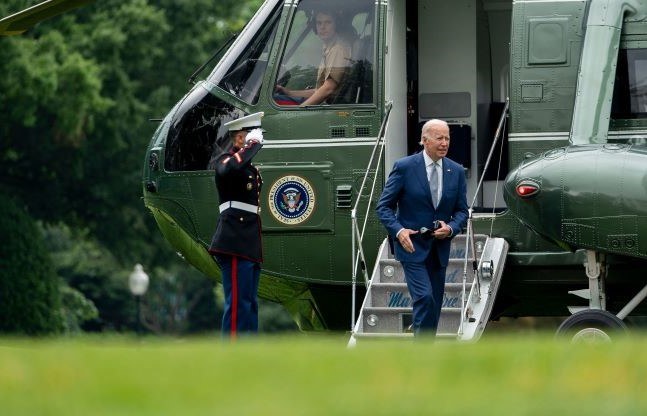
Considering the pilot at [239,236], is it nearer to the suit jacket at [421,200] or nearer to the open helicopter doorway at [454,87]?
the suit jacket at [421,200]

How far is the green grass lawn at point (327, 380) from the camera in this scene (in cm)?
626

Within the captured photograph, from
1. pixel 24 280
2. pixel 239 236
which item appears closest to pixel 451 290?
pixel 239 236

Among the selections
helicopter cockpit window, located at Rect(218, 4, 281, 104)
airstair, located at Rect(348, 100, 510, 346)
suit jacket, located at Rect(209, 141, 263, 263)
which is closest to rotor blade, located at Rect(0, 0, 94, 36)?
suit jacket, located at Rect(209, 141, 263, 263)

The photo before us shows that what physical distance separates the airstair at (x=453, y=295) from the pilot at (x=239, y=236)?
2.89 ft

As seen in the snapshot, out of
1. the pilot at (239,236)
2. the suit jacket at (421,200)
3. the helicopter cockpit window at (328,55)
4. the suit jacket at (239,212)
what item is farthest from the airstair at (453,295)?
the helicopter cockpit window at (328,55)

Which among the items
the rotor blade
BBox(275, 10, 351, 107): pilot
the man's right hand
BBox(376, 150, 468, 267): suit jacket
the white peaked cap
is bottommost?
the man's right hand

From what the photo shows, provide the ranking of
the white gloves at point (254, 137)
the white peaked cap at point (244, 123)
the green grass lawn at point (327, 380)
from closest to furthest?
the green grass lawn at point (327, 380), the white gloves at point (254, 137), the white peaked cap at point (244, 123)

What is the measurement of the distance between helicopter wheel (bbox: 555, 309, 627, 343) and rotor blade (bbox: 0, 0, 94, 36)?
4.34 meters

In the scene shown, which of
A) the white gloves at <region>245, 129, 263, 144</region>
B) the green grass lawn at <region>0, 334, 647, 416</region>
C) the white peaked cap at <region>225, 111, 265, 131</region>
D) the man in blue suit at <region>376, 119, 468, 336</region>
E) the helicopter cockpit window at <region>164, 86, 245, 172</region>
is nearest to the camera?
the green grass lawn at <region>0, 334, 647, 416</region>

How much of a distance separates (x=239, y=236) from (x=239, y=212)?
182 mm

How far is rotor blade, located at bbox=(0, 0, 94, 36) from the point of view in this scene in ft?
43.2

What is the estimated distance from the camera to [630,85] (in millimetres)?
14156

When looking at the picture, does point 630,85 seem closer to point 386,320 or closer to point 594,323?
point 594,323

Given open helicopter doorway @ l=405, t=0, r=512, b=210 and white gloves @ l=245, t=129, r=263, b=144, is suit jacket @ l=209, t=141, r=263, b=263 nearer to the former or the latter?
white gloves @ l=245, t=129, r=263, b=144
